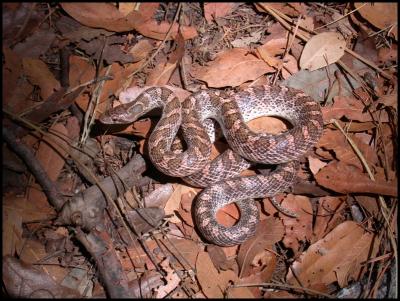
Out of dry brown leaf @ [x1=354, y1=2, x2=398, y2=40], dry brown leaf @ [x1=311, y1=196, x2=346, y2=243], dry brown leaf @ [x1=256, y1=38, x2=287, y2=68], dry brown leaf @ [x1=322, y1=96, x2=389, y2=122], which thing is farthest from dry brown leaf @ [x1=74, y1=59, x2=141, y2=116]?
dry brown leaf @ [x1=354, y1=2, x2=398, y2=40]

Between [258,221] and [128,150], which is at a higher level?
[128,150]

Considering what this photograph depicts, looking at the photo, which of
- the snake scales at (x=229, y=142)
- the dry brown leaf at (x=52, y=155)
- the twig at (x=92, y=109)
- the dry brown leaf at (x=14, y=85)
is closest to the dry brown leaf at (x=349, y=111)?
the snake scales at (x=229, y=142)

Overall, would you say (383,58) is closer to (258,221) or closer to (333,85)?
(333,85)

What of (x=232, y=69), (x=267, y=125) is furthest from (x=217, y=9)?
(x=267, y=125)

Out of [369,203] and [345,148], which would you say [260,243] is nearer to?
→ [369,203]

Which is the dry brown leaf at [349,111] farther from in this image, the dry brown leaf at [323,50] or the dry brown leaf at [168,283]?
the dry brown leaf at [168,283]

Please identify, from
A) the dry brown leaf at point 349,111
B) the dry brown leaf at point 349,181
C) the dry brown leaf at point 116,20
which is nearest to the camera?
the dry brown leaf at point 349,181

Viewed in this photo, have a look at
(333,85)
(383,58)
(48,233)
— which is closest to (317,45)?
(333,85)

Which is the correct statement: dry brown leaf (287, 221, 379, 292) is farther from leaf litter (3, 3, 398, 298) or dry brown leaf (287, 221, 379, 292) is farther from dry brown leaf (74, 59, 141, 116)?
dry brown leaf (74, 59, 141, 116)
